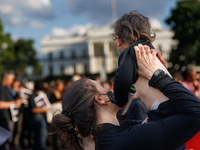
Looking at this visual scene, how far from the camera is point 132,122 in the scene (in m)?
1.64

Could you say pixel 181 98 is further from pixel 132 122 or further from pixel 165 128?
pixel 132 122

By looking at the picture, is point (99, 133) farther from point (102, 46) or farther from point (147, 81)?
point (102, 46)

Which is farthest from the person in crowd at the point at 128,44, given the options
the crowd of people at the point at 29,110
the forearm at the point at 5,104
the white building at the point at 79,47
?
the white building at the point at 79,47

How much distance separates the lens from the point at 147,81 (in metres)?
1.46

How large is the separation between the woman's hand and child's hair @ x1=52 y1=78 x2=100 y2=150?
34cm

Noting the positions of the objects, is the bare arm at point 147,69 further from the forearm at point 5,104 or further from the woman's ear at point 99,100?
the forearm at point 5,104

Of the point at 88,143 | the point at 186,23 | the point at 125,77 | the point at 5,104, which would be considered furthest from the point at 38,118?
the point at 186,23

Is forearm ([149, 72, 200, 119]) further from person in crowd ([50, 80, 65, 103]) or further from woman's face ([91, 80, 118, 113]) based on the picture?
person in crowd ([50, 80, 65, 103])

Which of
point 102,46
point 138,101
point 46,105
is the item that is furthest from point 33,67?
point 138,101

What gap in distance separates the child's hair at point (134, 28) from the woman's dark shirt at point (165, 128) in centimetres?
52

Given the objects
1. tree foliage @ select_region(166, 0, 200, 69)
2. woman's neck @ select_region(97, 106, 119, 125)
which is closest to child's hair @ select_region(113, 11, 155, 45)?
woman's neck @ select_region(97, 106, 119, 125)

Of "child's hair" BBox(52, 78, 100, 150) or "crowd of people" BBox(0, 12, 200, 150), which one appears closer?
"crowd of people" BBox(0, 12, 200, 150)

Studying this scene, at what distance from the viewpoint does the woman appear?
→ 118 centimetres

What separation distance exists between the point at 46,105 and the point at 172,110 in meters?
5.15
